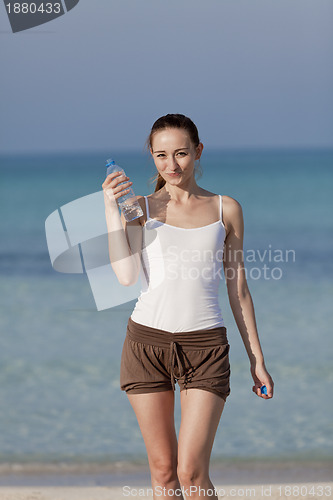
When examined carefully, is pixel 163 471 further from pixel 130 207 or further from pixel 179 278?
pixel 130 207

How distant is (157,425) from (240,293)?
52 cm

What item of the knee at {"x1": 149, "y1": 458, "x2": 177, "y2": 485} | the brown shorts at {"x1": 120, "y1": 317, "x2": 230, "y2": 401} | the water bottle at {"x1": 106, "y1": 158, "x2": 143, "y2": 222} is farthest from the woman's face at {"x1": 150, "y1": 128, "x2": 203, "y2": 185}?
the knee at {"x1": 149, "y1": 458, "x2": 177, "y2": 485}

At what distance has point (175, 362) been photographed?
2.41 m

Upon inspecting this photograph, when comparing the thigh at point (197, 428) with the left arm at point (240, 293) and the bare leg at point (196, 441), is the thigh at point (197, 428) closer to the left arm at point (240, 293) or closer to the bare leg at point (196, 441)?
the bare leg at point (196, 441)

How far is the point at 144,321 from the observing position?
2.44 metres

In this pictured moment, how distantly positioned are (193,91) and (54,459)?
17.3 metres

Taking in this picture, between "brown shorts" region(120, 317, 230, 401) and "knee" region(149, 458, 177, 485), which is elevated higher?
"brown shorts" region(120, 317, 230, 401)

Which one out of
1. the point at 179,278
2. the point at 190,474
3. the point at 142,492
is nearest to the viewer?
the point at 190,474

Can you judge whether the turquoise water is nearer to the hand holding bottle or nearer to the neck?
the neck

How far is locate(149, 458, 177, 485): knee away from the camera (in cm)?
241

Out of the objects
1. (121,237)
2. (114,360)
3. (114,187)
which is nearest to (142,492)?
(121,237)

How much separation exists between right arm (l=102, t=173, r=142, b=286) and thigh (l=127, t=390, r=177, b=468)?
39cm

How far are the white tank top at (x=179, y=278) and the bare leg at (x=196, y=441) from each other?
236mm

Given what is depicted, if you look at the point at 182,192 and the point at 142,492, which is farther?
the point at 142,492
